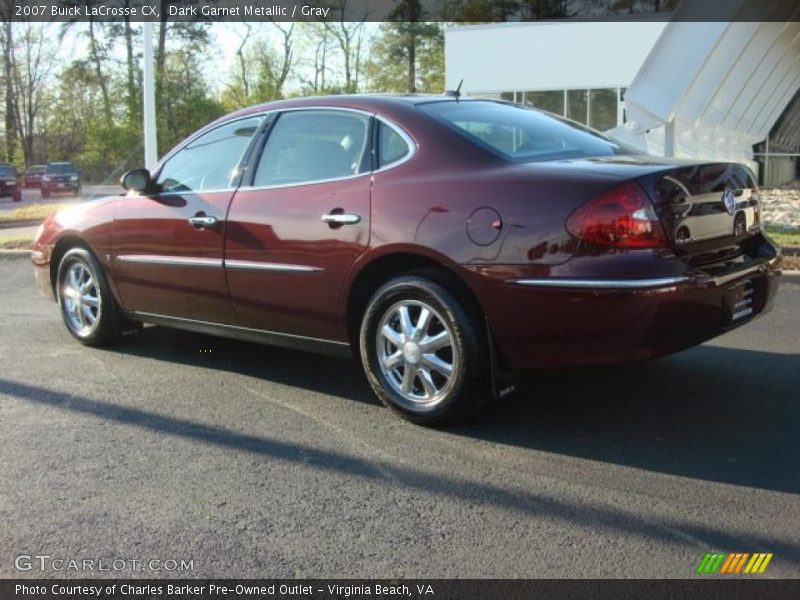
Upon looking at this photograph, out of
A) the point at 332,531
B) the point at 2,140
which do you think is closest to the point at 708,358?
the point at 332,531

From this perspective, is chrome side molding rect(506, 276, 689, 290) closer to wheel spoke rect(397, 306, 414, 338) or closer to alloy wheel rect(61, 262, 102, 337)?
wheel spoke rect(397, 306, 414, 338)

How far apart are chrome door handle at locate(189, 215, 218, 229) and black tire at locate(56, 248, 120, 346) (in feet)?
3.65

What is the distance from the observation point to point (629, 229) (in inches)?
136

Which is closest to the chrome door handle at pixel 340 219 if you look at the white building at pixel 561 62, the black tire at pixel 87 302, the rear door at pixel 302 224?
the rear door at pixel 302 224

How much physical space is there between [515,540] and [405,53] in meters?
46.4

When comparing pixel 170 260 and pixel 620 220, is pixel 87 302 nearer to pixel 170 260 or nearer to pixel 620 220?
pixel 170 260

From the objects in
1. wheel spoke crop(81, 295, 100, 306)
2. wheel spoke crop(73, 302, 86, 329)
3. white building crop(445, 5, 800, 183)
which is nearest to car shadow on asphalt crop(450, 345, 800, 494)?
wheel spoke crop(81, 295, 100, 306)

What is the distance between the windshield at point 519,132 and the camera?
160 inches

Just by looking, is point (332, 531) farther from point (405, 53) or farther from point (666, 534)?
point (405, 53)

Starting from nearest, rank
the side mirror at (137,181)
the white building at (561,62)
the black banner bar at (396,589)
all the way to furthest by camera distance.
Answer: the black banner bar at (396,589) < the side mirror at (137,181) < the white building at (561,62)

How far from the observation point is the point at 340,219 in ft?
13.8

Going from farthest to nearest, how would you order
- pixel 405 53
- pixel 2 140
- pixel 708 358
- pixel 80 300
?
pixel 2 140 → pixel 405 53 → pixel 80 300 → pixel 708 358

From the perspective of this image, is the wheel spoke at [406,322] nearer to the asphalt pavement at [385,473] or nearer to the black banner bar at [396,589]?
the asphalt pavement at [385,473]

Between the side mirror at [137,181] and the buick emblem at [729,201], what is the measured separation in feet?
11.7
